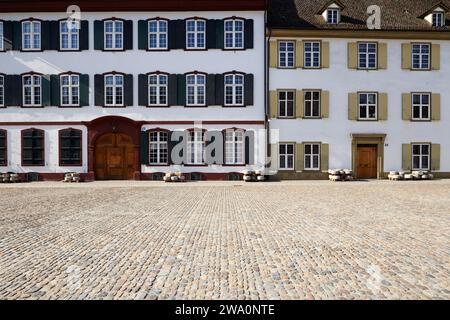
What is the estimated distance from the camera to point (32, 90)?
23125 mm

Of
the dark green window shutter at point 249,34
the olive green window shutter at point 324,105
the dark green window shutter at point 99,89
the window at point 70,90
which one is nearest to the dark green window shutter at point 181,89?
the dark green window shutter at point 249,34

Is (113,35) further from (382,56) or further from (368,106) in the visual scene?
(382,56)

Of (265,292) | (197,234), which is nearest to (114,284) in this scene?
(265,292)

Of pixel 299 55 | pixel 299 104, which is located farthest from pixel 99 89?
pixel 299 55

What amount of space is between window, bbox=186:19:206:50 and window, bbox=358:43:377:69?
31.2 feet

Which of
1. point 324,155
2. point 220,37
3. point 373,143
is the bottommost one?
point 324,155

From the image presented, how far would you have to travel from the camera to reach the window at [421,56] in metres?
23.4

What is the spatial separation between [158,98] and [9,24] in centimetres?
999

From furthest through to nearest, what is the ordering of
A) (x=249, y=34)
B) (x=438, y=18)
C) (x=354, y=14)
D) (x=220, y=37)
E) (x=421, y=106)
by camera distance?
(x=354, y=14)
(x=438, y=18)
(x=421, y=106)
(x=220, y=37)
(x=249, y=34)

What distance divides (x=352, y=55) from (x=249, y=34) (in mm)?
6355

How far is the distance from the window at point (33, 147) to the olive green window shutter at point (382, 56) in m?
20.8

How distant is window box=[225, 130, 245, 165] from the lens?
74.8ft

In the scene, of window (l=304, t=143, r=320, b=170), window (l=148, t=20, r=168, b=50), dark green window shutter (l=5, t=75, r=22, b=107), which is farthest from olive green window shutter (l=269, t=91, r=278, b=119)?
dark green window shutter (l=5, t=75, r=22, b=107)

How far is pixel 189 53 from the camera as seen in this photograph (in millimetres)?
22797
